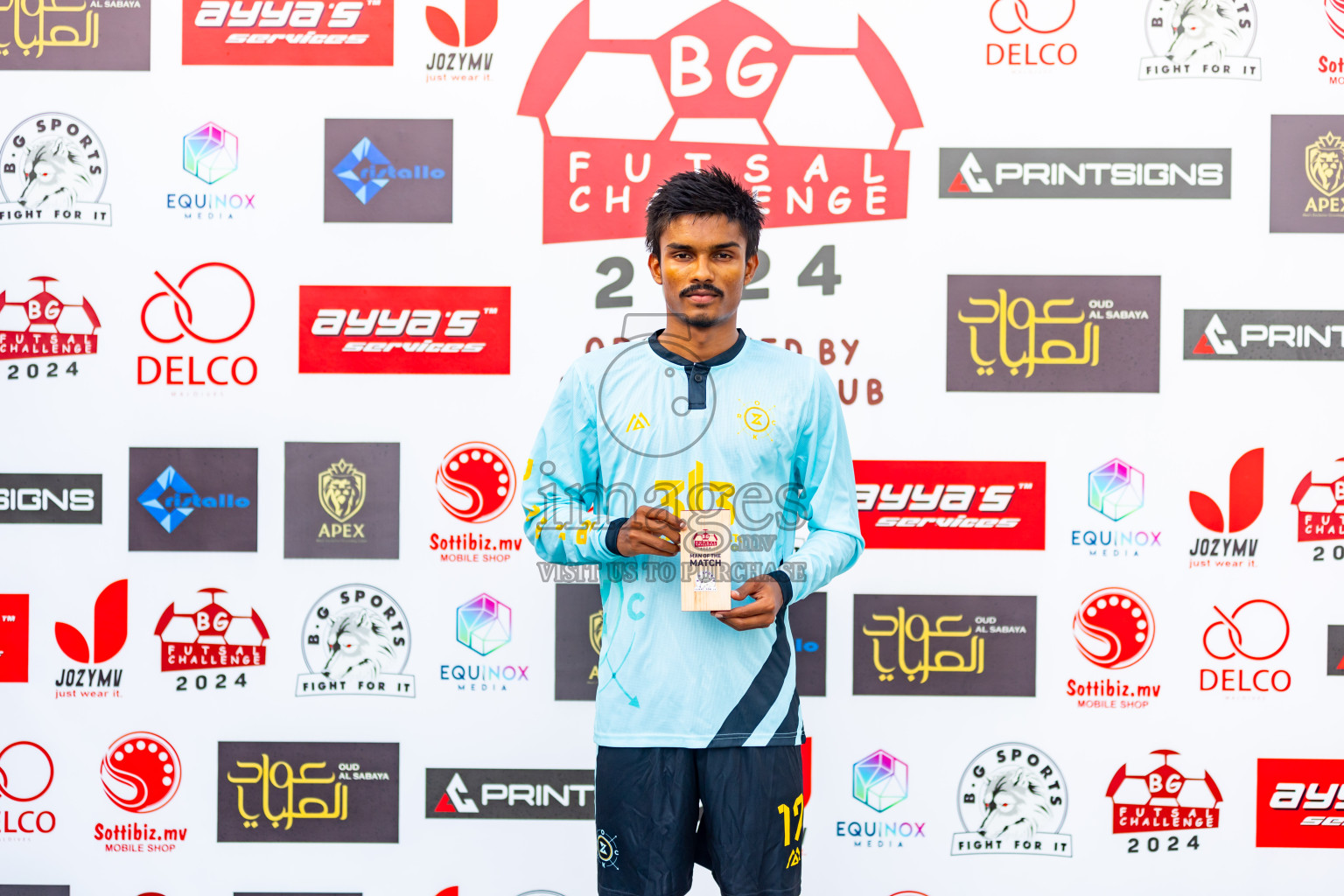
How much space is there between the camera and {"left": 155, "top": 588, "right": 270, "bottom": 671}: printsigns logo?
241 centimetres

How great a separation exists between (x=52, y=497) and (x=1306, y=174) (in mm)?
3245

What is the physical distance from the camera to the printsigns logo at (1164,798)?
237 cm

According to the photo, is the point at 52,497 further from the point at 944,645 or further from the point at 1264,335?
the point at 1264,335

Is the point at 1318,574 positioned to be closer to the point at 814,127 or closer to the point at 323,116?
the point at 814,127

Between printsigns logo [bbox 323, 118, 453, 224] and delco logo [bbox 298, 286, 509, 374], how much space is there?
7.6 inches

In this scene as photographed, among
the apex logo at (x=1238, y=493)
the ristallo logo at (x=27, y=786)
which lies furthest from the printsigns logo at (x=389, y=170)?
the apex logo at (x=1238, y=493)

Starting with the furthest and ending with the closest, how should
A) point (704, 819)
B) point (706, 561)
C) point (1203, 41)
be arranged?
point (1203, 41) → point (704, 819) → point (706, 561)

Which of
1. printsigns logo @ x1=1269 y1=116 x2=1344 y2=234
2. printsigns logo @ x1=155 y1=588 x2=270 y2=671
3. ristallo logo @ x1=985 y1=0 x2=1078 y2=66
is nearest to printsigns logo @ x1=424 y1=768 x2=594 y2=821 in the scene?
printsigns logo @ x1=155 y1=588 x2=270 y2=671

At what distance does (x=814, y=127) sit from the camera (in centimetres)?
237

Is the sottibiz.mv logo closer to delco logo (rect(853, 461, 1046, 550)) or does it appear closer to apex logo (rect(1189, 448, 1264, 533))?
delco logo (rect(853, 461, 1046, 550))

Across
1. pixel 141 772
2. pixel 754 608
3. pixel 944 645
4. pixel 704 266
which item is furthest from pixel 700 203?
pixel 141 772

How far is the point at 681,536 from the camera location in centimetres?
158

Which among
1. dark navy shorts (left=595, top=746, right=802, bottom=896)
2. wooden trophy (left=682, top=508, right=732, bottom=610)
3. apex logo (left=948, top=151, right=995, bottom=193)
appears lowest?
dark navy shorts (left=595, top=746, right=802, bottom=896)

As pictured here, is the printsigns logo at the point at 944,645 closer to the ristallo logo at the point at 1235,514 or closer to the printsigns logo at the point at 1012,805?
the printsigns logo at the point at 1012,805
